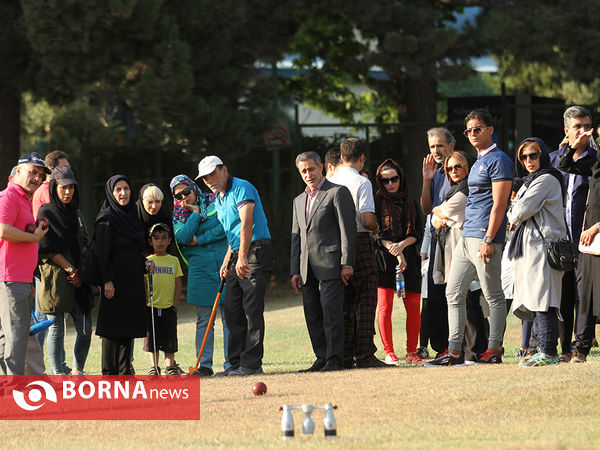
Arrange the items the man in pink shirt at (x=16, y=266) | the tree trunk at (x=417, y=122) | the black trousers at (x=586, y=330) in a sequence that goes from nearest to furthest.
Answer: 1. the man in pink shirt at (x=16, y=266)
2. the black trousers at (x=586, y=330)
3. the tree trunk at (x=417, y=122)

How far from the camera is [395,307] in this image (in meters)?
15.6

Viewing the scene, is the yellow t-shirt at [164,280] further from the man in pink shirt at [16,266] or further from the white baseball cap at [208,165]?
the man in pink shirt at [16,266]

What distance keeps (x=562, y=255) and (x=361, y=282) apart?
2.00m

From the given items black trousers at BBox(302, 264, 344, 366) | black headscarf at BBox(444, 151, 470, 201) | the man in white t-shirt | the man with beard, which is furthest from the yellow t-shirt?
black headscarf at BBox(444, 151, 470, 201)

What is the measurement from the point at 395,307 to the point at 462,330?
20.0ft

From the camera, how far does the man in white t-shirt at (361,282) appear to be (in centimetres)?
998

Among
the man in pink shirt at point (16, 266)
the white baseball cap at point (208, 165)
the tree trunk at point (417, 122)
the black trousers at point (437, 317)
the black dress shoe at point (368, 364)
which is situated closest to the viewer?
the man in pink shirt at point (16, 266)

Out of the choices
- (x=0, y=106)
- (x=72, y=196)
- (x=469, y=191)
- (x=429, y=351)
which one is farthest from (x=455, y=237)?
(x=0, y=106)

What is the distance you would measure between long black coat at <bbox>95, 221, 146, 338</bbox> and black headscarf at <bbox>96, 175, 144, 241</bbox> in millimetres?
46

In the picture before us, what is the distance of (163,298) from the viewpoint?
34.0 ft

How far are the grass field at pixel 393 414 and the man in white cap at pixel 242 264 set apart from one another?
57cm

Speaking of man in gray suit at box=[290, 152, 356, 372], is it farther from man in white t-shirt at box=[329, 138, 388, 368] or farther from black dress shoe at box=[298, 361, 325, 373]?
man in white t-shirt at box=[329, 138, 388, 368]

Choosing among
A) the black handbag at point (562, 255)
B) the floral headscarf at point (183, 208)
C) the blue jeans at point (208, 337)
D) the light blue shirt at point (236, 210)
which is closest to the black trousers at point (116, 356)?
the blue jeans at point (208, 337)

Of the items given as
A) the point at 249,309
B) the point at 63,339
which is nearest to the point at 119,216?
the point at 63,339
